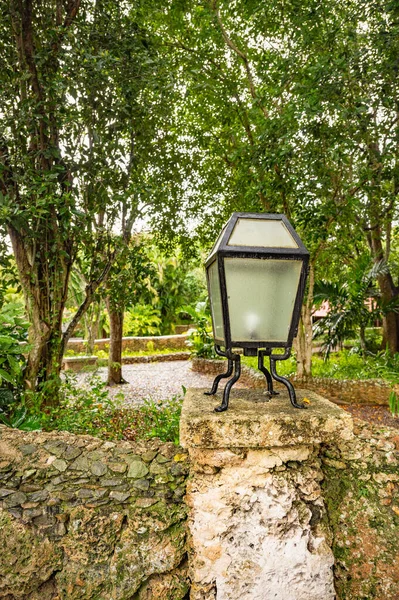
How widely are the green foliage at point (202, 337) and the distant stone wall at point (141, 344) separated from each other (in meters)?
2.60

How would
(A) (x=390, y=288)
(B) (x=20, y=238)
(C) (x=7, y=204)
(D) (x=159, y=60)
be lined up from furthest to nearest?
1. (A) (x=390, y=288)
2. (D) (x=159, y=60)
3. (B) (x=20, y=238)
4. (C) (x=7, y=204)

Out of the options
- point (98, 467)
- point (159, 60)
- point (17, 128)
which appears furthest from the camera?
point (159, 60)

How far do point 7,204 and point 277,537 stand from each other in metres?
2.95

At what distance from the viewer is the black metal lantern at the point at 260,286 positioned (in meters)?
1.56

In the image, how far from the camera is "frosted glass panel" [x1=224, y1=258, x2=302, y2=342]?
158cm

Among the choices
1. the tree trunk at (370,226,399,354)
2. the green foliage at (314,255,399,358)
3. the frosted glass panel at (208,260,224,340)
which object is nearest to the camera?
the frosted glass panel at (208,260,224,340)

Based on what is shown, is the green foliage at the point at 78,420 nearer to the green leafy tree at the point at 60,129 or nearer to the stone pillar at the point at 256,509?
the green leafy tree at the point at 60,129

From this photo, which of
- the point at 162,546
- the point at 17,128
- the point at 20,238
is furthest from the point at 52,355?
the point at 162,546

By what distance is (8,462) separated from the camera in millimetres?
1751

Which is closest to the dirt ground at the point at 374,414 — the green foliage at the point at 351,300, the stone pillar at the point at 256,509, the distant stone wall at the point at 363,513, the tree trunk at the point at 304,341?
the tree trunk at the point at 304,341

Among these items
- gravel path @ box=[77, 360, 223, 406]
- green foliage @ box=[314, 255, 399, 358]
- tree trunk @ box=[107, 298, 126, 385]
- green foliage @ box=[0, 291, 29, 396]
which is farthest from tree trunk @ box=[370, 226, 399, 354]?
green foliage @ box=[0, 291, 29, 396]

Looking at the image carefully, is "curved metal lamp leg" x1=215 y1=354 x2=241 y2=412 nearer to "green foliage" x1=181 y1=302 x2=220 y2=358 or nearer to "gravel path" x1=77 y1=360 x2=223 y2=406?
"gravel path" x1=77 y1=360 x2=223 y2=406

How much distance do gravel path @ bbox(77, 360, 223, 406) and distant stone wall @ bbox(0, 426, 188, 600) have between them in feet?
13.6

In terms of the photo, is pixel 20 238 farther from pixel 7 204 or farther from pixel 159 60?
pixel 159 60
